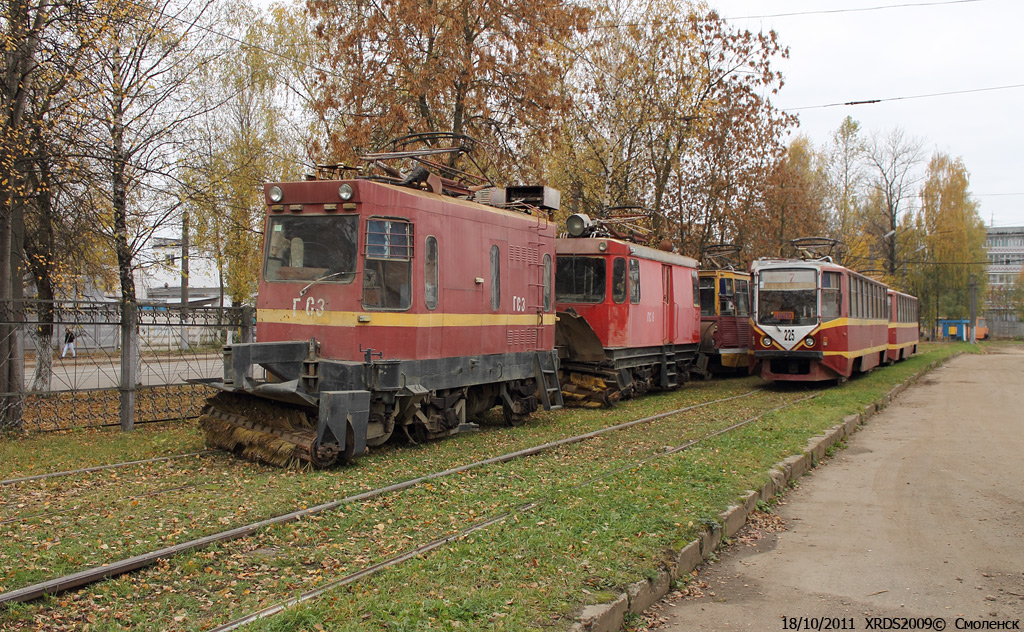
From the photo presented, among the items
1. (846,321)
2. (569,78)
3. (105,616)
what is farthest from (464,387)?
(569,78)

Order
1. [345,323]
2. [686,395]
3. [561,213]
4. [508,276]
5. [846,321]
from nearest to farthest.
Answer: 1. [345,323]
2. [508,276]
3. [686,395]
4. [846,321]
5. [561,213]

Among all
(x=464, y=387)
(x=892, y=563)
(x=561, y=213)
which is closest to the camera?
(x=892, y=563)

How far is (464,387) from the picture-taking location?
11.6 meters

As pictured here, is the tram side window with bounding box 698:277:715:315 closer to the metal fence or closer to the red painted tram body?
the red painted tram body

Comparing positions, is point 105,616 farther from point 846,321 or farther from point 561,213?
point 561,213

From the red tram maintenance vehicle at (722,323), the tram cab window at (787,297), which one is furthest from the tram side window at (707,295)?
the tram cab window at (787,297)

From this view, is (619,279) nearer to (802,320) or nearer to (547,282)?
(547,282)

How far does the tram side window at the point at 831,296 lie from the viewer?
65.0 feet

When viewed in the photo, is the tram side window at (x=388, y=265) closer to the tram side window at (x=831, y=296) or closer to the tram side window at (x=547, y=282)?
the tram side window at (x=547, y=282)

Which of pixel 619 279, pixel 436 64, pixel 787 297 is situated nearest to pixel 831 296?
pixel 787 297

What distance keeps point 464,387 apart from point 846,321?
12.6m

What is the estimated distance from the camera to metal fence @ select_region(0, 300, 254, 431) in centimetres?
1198

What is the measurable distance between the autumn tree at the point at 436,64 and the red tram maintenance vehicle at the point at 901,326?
18017 millimetres

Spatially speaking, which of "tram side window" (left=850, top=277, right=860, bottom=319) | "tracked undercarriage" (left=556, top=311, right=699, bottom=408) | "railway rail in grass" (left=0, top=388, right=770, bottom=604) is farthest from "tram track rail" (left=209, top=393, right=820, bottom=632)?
"tram side window" (left=850, top=277, right=860, bottom=319)
